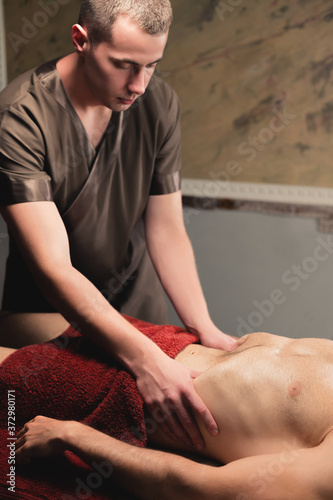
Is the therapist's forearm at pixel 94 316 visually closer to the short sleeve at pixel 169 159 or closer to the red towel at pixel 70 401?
the red towel at pixel 70 401

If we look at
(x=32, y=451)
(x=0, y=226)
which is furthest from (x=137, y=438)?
(x=0, y=226)

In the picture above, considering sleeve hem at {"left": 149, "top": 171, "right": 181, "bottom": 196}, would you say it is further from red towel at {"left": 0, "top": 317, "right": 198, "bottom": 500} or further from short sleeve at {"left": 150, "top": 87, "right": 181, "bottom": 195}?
red towel at {"left": 0, "top": 317, "right": 198, "bottom": 500}

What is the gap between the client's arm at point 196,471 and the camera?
3.08ft

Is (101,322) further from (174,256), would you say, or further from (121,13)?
(121,13)

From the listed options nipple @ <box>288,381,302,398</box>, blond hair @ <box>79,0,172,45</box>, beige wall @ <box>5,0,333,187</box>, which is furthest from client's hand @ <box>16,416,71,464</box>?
beige wall @ <box>5,0,333,187</box>

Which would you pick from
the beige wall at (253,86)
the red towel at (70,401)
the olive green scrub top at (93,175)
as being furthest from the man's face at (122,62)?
the beige wall at (253,86)

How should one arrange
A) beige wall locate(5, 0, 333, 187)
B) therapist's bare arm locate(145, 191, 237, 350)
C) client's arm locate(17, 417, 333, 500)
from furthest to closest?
beige wall locate(5, 0, 333, 187), therapist's bare arm locate(145, 191, 237, 350), client's arm locate(17, 417, 333, 500)

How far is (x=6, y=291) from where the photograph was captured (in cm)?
177

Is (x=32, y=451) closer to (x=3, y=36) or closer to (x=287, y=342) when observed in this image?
(x=287, y=342)

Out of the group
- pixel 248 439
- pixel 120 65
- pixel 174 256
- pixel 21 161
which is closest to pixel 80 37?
pixel 120 65

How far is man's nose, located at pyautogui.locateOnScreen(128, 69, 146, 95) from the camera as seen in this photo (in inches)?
52.1

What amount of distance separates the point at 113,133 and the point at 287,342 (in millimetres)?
742

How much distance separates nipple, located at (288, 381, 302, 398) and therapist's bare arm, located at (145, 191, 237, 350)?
0.44m

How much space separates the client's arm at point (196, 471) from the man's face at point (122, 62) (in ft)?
2.60
